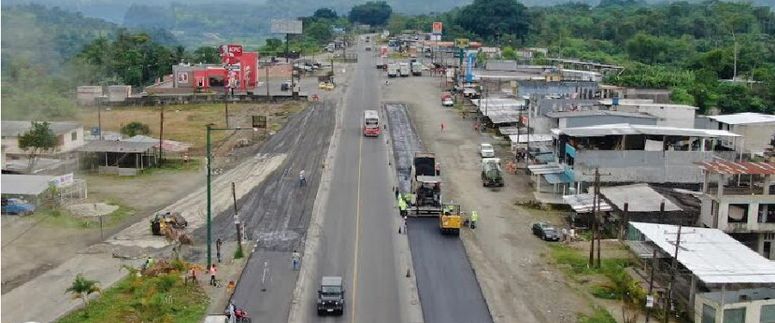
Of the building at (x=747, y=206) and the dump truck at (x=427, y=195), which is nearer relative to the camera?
the building at (x=747, y=206)

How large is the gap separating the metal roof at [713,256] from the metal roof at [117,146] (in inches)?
1190

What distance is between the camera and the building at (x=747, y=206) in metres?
33.2

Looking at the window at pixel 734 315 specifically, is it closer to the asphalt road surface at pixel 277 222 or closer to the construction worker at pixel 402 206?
the asphalt road surface at pixel 277 222

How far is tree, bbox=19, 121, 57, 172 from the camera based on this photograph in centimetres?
4784

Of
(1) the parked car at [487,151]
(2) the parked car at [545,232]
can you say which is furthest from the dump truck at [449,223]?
(1) the parked car at [487,151]

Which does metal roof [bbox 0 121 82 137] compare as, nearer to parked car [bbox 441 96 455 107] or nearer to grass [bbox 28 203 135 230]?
grass [bbox 28 203 135 230]

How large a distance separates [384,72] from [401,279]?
284ft

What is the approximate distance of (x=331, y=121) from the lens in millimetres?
71312

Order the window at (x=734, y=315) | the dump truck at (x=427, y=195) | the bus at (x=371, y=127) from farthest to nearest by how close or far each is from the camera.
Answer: the bus at (x=371, y=127) → the dump truck at (x=427, y=195) → the window at (x=734, y=315)

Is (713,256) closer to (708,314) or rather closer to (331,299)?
(708,314)

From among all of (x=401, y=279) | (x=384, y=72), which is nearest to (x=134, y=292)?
(x=401, y=279)

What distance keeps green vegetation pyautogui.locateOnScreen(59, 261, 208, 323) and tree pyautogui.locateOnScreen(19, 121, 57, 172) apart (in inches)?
830

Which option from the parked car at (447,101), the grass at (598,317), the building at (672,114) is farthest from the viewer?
the parked car at (447,101)

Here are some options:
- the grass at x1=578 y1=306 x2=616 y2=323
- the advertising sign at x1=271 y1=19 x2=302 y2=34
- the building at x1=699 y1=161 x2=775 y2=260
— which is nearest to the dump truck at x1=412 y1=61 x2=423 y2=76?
the advertising sign at x1=271 y1=19 x2=302 y2=34
